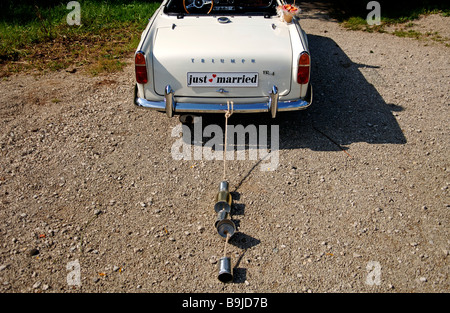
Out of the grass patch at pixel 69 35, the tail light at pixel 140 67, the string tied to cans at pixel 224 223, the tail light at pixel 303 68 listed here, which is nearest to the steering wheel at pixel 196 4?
the tail light at pixel 140 67

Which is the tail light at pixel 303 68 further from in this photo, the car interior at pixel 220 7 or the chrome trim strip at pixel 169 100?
the chrome trim strip at pixel 169 100

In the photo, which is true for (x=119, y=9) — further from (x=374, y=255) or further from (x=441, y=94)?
(x=374, y=255)

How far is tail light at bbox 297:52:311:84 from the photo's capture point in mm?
3646

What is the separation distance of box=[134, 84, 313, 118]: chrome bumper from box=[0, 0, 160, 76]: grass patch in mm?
2307

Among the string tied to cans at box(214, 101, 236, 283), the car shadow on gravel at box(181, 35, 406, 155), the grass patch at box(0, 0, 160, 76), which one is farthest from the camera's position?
the grass patch at box(0, 0, 160, 76)

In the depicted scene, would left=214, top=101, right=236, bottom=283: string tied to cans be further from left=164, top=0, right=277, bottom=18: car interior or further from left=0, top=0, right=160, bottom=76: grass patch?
left=0, top=0, right=160, bottom=76: grass patch

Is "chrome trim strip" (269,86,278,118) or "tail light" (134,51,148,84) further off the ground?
"tail light" (134,51,148,84)

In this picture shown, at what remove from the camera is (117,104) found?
473 cm

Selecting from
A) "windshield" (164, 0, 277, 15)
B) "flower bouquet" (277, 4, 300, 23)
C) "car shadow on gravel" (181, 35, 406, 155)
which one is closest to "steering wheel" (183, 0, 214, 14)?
"windshield" (164, 0, 277, 15)

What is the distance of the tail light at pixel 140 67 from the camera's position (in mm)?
3633

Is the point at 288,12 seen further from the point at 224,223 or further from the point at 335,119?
the point at 224,223

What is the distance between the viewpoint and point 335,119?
450 centimetres

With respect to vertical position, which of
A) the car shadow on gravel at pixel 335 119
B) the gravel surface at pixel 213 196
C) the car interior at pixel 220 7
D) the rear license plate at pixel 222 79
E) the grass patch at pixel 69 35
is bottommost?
the gravel surface at pixel 213 196

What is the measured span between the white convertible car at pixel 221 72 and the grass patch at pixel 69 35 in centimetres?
221
